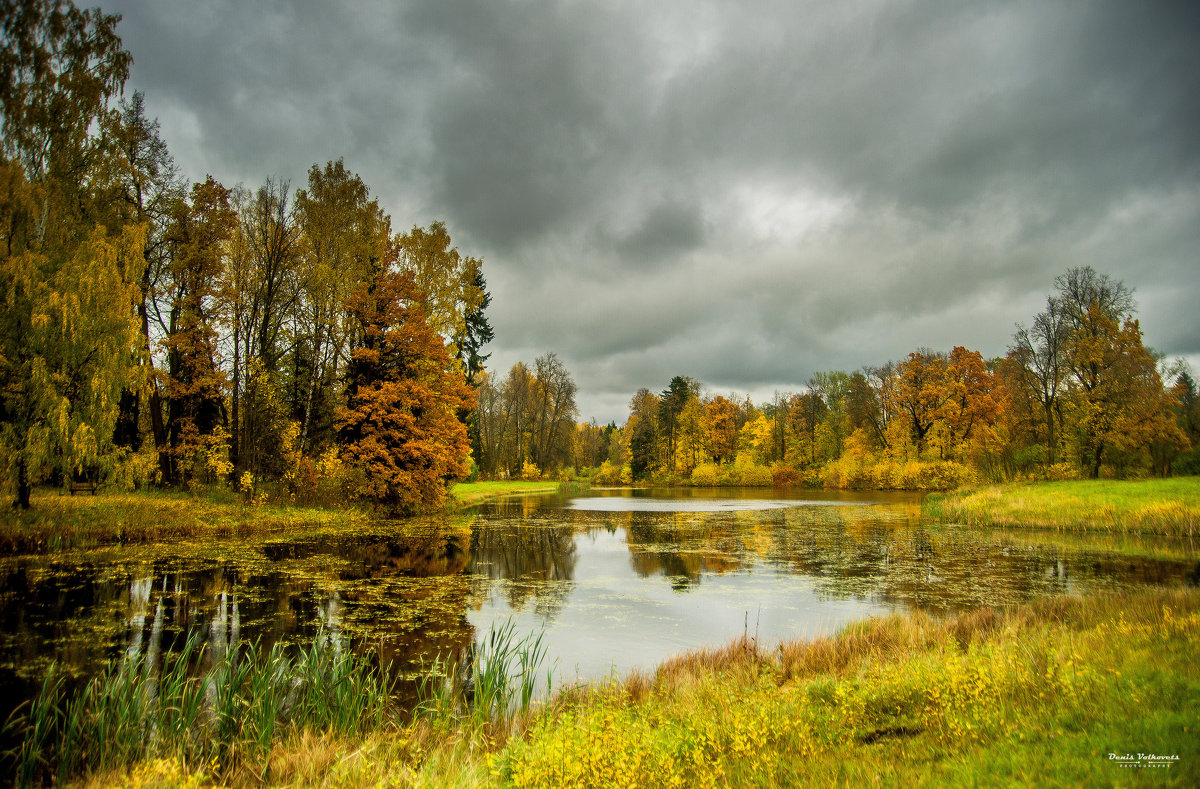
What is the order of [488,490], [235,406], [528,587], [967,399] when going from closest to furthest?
[528,587] → [235,406] → [488,490] → [967,399]

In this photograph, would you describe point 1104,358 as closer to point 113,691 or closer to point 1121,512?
point 1121,512

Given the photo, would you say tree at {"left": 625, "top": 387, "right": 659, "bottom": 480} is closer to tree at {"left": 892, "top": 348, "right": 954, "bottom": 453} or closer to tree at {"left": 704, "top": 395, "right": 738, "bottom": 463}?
tree at {"left": 704, "top": 395, "right": 738, "bottom": 463}

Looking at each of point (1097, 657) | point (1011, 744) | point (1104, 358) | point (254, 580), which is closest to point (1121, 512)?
point (1104, 358)

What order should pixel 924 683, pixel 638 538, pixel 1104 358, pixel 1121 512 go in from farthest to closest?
pixel 1104 358 → pixel 638 538 → pixel 1121 512 → pixel 924 683

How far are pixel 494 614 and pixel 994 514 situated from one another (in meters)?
23.2

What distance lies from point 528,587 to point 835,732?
9.32m

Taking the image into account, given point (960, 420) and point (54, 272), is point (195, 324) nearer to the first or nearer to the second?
point (54, 272)

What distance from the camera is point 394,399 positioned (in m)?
23.6

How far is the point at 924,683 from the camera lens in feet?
18.6

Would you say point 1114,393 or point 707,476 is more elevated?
point 1114,393

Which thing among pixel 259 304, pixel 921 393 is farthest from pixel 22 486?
pixel 921 393

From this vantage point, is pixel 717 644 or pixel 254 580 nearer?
pixel 717 644

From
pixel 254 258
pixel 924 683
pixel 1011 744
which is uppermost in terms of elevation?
pixel 254 258

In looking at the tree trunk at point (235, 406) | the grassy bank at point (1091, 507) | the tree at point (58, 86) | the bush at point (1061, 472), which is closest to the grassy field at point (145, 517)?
the tree trunk at point (235, 406)
